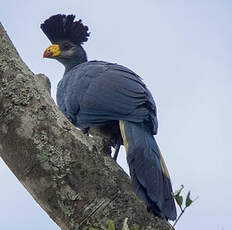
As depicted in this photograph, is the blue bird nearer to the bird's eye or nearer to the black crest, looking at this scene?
the black crest

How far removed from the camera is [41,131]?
2.60 meters

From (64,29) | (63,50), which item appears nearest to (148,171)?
(64,29)

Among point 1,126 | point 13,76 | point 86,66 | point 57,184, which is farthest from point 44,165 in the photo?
point 86,66

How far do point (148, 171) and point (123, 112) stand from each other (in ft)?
3.66

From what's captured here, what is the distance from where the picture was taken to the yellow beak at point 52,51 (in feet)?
23.7

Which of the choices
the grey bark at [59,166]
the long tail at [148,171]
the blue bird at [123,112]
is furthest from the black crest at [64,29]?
the grey bark at [59,166]

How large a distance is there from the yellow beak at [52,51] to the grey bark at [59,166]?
4.51 m

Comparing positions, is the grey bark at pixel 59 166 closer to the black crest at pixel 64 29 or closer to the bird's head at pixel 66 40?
the black crest at pixel 64 29

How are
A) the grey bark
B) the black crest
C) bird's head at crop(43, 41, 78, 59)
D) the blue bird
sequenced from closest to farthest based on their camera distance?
1. the grey bark
2. the blue bird
3. the black crest
4. bird's head at crop(43, 41, 78, 59)

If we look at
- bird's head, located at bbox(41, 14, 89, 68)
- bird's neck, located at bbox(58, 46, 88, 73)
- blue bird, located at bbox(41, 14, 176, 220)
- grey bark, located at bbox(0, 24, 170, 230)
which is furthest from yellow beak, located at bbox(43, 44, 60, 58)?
grey bark, located at bbox(0, 24, 170, 230)

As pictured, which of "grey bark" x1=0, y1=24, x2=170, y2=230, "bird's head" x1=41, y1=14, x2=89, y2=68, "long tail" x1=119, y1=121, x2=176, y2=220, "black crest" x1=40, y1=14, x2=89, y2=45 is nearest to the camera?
"grey bark" x1=0, y1=24, x2=170, y2=230

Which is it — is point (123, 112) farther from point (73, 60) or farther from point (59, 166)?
point (73, 60)

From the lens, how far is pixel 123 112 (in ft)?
14.3

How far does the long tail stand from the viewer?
2.79m
